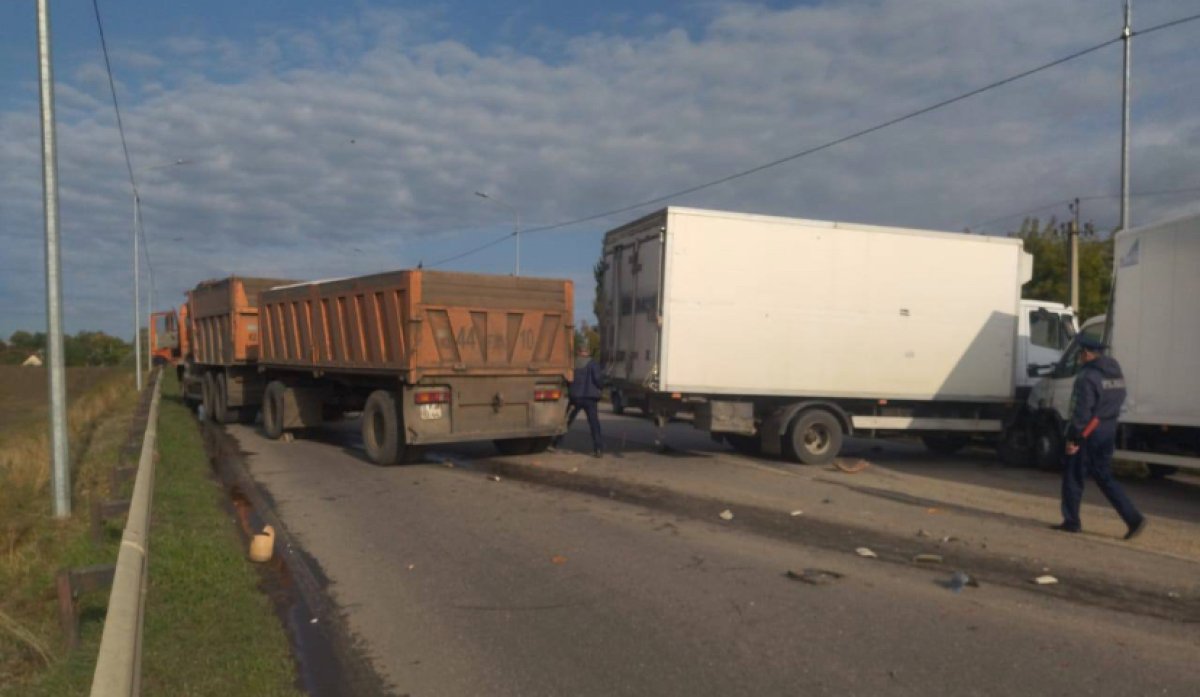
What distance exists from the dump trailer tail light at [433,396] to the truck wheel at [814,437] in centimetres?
472

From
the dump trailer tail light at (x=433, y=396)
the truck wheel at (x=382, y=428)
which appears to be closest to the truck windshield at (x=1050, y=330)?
the dump trailer tail light at (x=433, y=396)

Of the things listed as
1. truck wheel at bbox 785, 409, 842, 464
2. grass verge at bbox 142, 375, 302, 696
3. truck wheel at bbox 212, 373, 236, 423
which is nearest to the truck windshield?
truck wheel at bbox 785, 409, 842, 464

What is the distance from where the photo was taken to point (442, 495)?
11.1 meters

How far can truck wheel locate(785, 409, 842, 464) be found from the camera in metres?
13.6

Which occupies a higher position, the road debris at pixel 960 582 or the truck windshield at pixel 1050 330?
the truck windshield at pixel 1050 330

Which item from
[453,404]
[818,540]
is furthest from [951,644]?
[453,404]

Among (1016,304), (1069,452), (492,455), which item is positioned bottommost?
(492,455)

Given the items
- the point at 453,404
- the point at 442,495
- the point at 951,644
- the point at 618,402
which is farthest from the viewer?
the point at 618,402

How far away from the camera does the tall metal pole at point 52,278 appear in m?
8.80

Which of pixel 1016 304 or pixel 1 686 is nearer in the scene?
pixel 1 686

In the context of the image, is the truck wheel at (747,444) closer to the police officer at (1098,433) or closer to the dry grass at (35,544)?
the police officer at (1098,433)

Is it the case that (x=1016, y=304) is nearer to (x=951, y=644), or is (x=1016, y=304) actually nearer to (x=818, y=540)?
(x=818, y=540)

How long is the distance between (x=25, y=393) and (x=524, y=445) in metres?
31.0

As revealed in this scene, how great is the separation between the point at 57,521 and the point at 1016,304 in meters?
12.6
